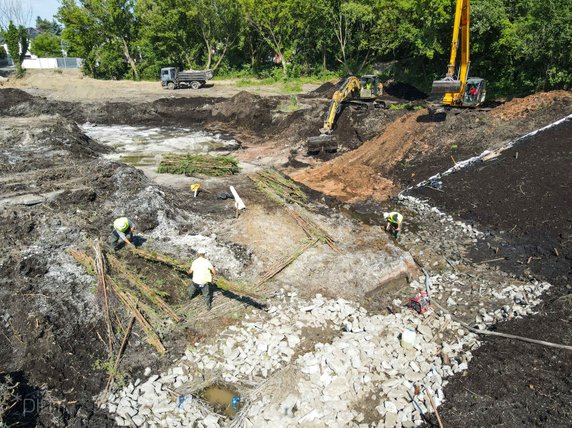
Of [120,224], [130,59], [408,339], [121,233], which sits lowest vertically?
[408,339]

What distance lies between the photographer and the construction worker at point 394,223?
468 inches

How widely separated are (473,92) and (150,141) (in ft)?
56.8

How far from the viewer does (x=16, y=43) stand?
1746 inches

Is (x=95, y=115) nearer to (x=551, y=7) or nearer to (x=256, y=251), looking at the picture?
(x=256, y=251)

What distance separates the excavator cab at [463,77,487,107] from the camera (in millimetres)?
18625

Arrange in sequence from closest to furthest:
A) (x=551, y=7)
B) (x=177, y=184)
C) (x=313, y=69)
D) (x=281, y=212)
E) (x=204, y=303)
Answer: (x=204, y=303), (x=281, y=212), (x=177, y=184), (x=551, y=7), (x=313, y=69)

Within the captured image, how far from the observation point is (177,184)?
1616cm

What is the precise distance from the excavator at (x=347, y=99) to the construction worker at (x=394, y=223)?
7.95m

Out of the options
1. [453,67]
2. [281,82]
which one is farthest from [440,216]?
[281,82]

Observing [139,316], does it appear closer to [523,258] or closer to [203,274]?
[203,274]

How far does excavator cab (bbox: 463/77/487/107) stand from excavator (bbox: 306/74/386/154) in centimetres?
488

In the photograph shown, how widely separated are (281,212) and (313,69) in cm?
3259

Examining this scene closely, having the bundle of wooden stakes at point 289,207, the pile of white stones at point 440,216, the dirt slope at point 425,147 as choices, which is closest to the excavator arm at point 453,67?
the dirt slope at point 425,147

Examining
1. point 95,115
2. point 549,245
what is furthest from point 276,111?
point 549,245
